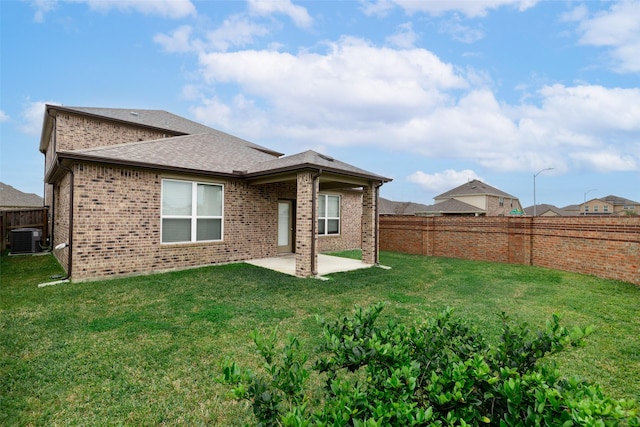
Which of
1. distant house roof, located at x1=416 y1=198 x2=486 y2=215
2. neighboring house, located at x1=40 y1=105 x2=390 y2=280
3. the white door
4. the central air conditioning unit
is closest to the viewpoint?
neighboring house, located at x1=40 y1=105 x2=390 y2=280

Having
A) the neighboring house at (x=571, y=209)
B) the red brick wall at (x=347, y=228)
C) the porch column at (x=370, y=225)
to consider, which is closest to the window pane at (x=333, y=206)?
the red brick wall at (x=347, y=228)

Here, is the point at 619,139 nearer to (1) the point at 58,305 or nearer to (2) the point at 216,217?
(2) the point at 216,217

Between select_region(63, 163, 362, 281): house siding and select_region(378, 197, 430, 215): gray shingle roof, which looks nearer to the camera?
select_region(63, 163, 362, 281): house siding

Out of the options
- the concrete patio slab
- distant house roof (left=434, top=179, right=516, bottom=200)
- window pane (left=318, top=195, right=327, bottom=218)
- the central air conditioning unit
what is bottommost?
the concrete patio slab

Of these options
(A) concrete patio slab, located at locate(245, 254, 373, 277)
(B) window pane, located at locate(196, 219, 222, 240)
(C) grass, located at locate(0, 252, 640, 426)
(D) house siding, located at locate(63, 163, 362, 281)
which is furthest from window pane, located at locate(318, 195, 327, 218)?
(B) window pane, located at locate(196, 219, 222, 240)

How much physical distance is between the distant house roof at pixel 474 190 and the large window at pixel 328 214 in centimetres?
3418

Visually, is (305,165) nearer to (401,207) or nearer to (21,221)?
(21,221)

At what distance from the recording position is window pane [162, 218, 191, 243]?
348 inches

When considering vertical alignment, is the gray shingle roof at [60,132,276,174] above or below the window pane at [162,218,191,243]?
above

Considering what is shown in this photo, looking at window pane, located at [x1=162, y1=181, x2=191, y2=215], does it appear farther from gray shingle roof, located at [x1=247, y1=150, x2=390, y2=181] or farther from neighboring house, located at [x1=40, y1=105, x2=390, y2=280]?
gray shingle roof, located at [x1=247, y1=150, x2=390, y2=181]

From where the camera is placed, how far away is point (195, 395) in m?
3.04

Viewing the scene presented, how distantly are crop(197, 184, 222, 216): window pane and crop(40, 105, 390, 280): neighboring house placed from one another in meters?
0.03

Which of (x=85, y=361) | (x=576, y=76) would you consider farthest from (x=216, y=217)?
(x=576, y=76)

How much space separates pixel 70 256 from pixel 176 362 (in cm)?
581
